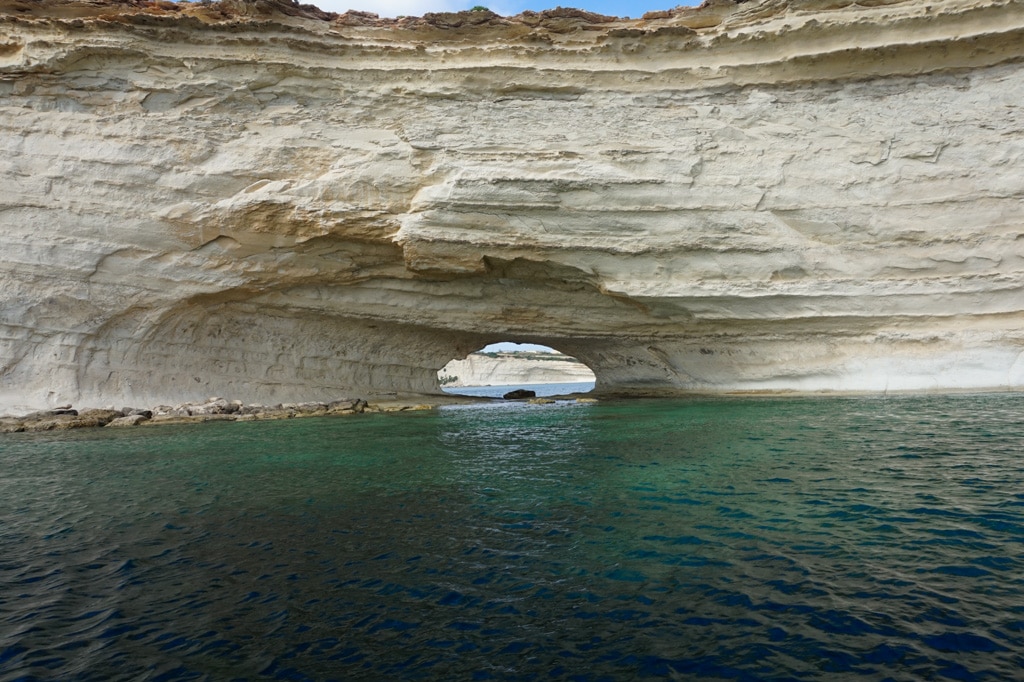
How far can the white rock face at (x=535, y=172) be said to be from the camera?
14242 millimetres

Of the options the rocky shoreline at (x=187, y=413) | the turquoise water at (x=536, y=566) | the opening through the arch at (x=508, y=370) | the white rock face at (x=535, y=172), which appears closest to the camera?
the turquoise water at (x=536, y=566)

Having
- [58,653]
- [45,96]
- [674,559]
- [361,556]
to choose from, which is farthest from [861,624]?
[45,96]

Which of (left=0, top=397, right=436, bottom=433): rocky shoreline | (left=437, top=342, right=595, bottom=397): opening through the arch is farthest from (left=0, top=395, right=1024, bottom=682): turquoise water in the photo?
(left=437, top=342, right=595, bottom=397): opening through the arch

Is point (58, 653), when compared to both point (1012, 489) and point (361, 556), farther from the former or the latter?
point (1012, 489)

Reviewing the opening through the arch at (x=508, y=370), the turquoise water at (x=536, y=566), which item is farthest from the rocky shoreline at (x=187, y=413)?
the opening through the arch at (x=508, y=370)

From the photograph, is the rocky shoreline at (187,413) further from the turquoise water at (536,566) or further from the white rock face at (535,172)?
the turquoise water at (536,566)

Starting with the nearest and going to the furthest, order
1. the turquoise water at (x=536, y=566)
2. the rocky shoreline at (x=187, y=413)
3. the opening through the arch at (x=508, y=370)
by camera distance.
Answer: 1. the turquoise water at (x=536, y=566)
2. the rocky shoreline at (x=187, y=413)
3. the opening through the arch at (x=508, y=370)

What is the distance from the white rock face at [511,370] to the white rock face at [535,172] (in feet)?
148

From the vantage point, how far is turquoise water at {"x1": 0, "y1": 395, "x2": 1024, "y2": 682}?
2.66 m

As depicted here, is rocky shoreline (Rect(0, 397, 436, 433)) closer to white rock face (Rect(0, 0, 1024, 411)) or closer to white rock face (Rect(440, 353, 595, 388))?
white rock face (Rect(0, 0, 1024, 411))

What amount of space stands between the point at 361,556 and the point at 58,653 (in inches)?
67.2

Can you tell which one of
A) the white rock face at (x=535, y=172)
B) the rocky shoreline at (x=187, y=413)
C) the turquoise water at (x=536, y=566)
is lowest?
the rocky shoreline at (x=187, y=413)

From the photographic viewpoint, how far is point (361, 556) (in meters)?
4.10

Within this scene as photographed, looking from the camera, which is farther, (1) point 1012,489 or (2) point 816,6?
(2) point 816,6
